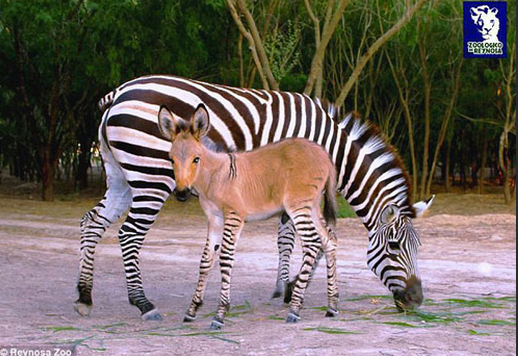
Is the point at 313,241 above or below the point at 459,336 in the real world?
above

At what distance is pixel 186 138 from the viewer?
6.72 metres

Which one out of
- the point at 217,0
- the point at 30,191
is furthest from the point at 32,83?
the point at 217,0

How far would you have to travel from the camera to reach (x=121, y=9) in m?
21.4

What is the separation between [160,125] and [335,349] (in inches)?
93.1

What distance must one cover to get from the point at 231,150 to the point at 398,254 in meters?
1.82

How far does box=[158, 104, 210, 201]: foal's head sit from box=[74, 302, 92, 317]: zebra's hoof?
6.48ft

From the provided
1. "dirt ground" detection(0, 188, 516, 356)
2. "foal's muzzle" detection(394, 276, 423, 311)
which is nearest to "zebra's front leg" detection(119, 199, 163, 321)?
"dirt ground" detection(0, 188, 516, 356)

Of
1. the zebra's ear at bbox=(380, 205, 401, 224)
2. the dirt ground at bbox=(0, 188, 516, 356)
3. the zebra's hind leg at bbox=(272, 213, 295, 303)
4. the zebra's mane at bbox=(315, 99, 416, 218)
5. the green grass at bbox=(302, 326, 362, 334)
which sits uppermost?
the zebra's mane at bbox=(315, 99, 416, 218)

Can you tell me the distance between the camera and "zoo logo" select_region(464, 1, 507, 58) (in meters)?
18.8

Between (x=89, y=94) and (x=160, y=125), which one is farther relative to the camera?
(x=89, y=94)

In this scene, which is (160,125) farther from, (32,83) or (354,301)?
(32,83)

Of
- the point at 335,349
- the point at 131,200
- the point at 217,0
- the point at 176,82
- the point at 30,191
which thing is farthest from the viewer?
the point at 30,191

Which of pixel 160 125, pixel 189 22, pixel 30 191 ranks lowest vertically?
pixel 30 191

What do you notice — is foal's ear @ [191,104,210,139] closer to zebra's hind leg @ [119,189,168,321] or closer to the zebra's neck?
zebra's hind leg @ [119,189,168,321]
